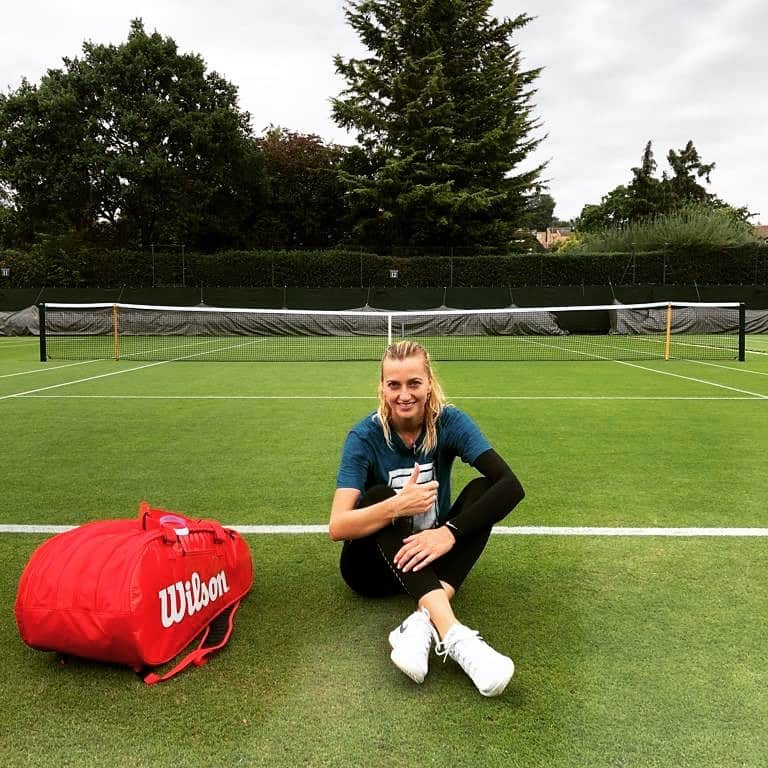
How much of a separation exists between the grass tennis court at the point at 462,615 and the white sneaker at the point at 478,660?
0.07 metres

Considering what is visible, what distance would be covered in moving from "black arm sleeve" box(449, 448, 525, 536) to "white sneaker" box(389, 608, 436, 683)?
38 cm

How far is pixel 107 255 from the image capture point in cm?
3216

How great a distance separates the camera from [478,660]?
2299 mm

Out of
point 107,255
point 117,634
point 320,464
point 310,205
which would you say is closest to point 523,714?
point 117,634

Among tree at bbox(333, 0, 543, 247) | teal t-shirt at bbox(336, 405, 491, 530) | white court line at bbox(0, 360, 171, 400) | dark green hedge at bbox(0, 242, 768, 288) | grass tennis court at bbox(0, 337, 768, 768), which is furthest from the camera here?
tree at bbox(333, 0, 543, 247)

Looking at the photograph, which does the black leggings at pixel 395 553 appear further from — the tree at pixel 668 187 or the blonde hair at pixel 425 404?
the tree at pixel 668 187

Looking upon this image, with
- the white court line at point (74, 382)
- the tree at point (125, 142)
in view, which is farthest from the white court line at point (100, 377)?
the tree at point (125, 142)

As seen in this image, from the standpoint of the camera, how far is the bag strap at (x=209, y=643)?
2400mm

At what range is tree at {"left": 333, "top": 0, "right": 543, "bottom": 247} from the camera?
3481 centimetres

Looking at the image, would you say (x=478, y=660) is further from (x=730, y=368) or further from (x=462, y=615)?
(x=730, y=368)

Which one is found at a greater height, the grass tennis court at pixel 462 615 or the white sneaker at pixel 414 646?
the white sneaker at pixel 414 646

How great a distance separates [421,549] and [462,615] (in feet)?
1.70

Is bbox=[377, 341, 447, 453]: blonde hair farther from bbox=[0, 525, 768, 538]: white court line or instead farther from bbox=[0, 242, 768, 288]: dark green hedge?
bbox=[0, 242, 768, 288]: dark green hedge

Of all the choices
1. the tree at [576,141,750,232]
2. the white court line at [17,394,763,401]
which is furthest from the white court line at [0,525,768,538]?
the tree at [576,141,750,232]
